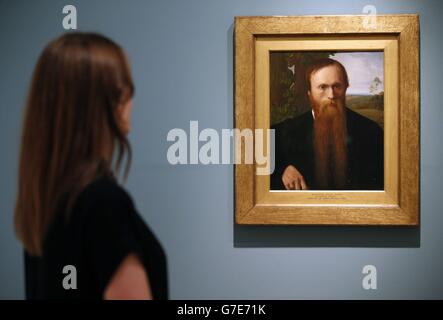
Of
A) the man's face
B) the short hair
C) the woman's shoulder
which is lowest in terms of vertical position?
the woman's shoulder

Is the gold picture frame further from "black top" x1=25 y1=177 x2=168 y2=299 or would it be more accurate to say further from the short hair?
"black top" x1=25 y1=177 x2=168 y2=299

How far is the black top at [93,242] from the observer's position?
566 mm

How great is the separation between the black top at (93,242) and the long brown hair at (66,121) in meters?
0.03

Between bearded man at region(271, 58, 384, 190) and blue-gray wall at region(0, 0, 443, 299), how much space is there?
0.33ft

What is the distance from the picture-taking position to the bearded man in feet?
3.70

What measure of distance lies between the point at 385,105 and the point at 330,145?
0.47 feet

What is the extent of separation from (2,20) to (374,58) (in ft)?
2.71

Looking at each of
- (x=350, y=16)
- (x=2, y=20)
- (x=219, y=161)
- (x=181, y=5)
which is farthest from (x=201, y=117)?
(x=2, y=20)

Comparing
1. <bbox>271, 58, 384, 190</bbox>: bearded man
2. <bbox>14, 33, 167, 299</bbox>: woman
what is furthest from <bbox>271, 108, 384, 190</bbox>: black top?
<bbox>14, 33, 167, 299</bbox>: woman

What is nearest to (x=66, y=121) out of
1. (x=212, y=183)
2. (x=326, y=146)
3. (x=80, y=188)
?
(x=80, y=188)
